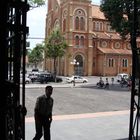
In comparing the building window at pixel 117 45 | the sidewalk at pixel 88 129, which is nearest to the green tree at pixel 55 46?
the building window at pixel 117 45

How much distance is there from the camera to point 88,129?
497 inches

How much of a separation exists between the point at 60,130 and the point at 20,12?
26.4 ft

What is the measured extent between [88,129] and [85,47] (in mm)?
67259

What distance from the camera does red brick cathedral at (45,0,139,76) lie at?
257 feet

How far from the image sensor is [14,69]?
476cm

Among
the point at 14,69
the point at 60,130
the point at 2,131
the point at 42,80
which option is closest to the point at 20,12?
the point at 14,69

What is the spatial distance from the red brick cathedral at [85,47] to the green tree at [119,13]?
3080cm

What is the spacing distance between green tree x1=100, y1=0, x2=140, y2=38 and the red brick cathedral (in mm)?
30797

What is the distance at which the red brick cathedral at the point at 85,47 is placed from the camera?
78194 mm

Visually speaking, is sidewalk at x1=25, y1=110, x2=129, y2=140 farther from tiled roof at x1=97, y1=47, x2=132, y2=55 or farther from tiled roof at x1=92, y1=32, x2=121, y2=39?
tiled roof at x1=92, y1=32, x2=121, y2=39

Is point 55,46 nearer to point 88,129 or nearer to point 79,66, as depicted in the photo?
point 79,66

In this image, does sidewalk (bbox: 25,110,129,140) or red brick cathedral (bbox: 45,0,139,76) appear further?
red brick cathedral (bbox: 45,0,139,76)

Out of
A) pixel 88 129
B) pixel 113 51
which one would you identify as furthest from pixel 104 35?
pixel 88 129

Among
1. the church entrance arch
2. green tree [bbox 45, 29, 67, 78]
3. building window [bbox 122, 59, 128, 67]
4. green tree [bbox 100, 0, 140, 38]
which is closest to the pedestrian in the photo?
green tree [bbox 100, 0, 140, 38]
